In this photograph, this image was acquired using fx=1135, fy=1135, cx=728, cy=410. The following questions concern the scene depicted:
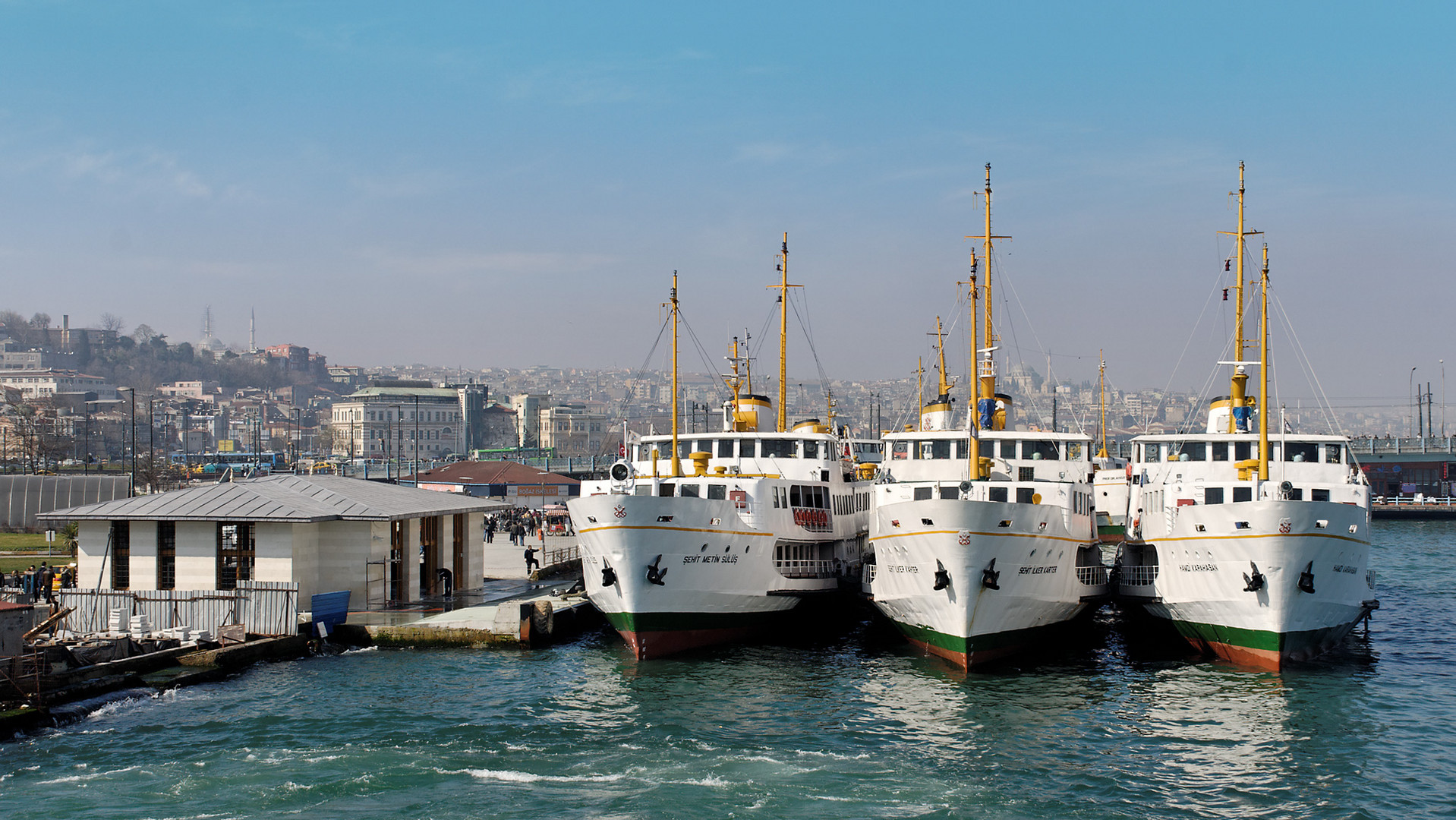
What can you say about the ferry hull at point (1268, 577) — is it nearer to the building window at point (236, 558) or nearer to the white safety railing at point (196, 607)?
the white safety railing at point (196, 607)

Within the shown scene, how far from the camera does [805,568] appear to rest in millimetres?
36406

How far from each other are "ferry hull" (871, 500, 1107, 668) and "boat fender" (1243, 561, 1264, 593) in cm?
457

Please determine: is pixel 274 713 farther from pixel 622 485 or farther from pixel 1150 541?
pixel 1150 541

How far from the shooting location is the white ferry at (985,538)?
2834 cm

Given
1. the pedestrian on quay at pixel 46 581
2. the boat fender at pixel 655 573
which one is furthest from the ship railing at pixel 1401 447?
the pedestrian on quay at pixel 46 581

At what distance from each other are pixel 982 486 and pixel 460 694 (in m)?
14.7

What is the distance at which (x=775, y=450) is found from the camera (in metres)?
39.2

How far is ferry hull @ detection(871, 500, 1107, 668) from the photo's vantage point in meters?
28.2

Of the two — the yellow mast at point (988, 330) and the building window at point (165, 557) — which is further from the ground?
the yellow mast at point (988, 330)

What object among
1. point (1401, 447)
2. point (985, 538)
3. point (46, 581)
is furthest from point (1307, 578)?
point (1401, 447)

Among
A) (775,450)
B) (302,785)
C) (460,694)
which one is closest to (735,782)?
(302,785)

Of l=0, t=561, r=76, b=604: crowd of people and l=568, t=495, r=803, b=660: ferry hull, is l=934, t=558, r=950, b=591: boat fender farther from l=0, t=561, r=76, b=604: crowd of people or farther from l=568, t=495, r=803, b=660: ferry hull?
l=0, t=561, r=76, b=604: crowd of people

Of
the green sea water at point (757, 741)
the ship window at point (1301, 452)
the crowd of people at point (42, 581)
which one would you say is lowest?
the green sea water at point (757, 741)

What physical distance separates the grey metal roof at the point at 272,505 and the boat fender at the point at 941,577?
50.7 ft
